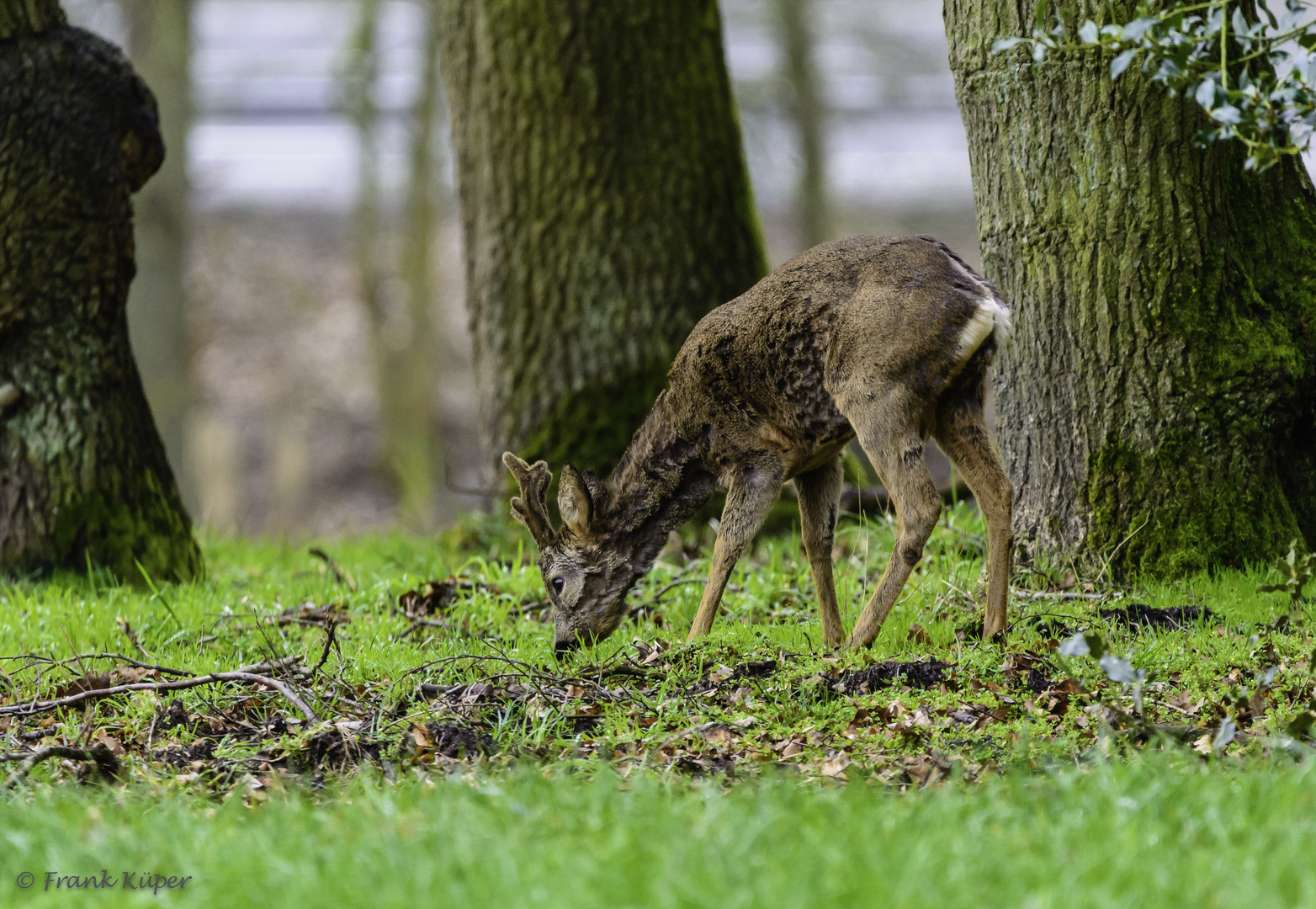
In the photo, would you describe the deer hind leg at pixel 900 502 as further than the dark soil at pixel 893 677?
Yes

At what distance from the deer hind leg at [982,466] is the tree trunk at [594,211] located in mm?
3350

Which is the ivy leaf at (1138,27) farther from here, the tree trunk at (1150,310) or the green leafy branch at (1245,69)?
the tree trunk at (1150,310)

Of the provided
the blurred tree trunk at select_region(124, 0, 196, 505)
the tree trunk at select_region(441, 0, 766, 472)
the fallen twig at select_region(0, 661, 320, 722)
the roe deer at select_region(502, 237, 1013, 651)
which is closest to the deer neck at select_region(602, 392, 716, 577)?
the roe deer at select_region(502, 237, 1013, 651)

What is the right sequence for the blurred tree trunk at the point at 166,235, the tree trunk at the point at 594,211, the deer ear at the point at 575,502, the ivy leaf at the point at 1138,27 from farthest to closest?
the blurred tree trunk at the point at 166,235
the tree trunk at the point at 594,211
the deer ear at the point at 575,502
the ivy leaf at the point at 1138,27

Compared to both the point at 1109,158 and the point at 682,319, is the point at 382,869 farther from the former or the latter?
the point at 682,319

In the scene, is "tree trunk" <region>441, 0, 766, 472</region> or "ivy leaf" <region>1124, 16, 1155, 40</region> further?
"tree trunk" <region>441, 0, 766, 472</region>

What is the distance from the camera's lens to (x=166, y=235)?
13.6 metres

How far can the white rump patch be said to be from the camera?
4.88m

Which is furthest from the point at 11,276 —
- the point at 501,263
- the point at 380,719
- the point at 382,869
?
the point at 382,869

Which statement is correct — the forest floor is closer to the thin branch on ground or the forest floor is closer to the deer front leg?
the thin branch on ground

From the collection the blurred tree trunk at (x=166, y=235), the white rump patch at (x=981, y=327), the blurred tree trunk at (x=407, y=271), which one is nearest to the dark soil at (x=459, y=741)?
the white rump patch at (x=981, y=327)

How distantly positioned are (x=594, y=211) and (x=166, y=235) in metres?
7.03

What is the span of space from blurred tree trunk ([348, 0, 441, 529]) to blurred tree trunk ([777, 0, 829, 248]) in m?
4.72

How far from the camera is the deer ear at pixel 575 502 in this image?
567cm
